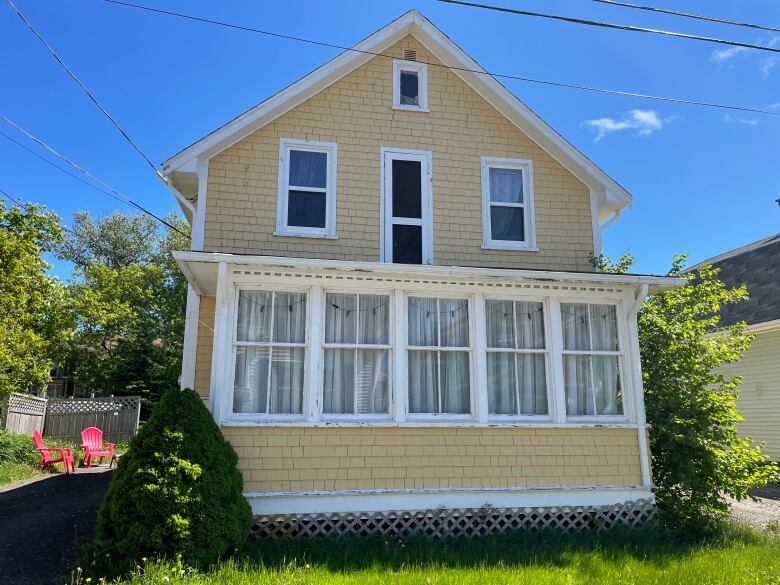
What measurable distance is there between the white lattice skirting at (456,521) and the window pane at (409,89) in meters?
6.57

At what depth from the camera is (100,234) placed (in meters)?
35.6

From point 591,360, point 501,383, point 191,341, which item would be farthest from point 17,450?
point 591,360

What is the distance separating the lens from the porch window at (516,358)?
8531 mm

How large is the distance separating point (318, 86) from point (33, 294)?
11798 millimetres

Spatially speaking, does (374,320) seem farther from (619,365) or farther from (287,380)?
(619,365)

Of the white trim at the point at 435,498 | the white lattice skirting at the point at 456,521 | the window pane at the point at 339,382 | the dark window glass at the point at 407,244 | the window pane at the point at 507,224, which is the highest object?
the window pane at the point at 507,224

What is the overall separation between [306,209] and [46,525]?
5.96 m

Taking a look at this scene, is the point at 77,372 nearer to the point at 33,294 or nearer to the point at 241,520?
the point at 33,294

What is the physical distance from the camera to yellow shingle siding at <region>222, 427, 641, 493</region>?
7.57m

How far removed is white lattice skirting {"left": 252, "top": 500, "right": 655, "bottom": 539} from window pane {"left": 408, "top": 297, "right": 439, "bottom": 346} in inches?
89.5

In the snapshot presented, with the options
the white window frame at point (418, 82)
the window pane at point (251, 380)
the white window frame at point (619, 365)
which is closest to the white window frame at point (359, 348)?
the window pane at point (251, 380)

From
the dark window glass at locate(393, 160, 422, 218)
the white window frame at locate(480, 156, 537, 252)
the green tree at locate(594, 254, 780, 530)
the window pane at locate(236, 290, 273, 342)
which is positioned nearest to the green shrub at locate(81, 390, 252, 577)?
the window pane at locate(236, 290, 273, 342)

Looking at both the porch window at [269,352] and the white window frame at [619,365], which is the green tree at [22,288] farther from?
the white window frame at [619,365]

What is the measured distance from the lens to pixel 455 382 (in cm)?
845
